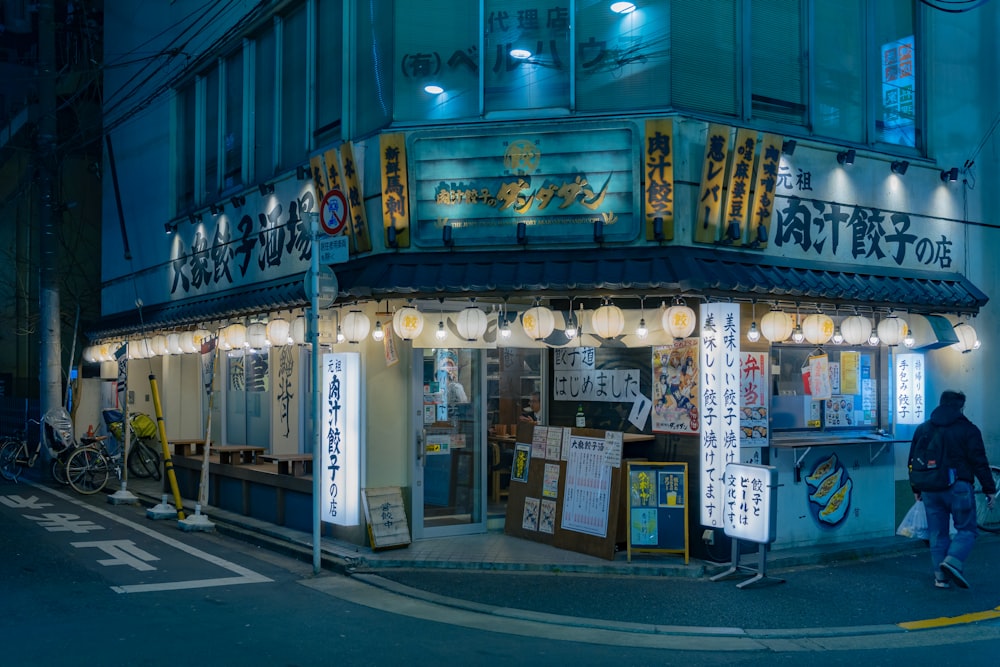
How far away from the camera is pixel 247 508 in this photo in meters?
14.8

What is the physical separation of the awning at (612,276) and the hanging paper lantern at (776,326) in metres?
0.27

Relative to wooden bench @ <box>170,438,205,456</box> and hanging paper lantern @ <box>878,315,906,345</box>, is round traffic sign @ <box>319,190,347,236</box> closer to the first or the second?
hanging paper lantern @ <box>878,315,906,345</box>

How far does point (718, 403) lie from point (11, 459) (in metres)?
16.9

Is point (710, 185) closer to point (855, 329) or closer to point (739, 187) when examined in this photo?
point (739, 187)

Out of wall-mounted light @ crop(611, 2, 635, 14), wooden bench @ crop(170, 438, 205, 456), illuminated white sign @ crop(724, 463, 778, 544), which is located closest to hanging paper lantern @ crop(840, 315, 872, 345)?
illuminated white sign @ crop(724, 463, 778, 544)

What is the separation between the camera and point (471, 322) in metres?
11.4

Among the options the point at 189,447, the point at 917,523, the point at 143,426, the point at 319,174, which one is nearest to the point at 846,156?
the point at 917,523

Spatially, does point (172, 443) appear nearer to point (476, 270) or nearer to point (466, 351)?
point (466, 351)

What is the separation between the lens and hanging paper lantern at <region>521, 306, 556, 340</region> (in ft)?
36.6

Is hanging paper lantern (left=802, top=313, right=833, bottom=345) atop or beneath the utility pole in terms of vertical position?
beneath

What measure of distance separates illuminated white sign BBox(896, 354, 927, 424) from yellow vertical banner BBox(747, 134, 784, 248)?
328cm

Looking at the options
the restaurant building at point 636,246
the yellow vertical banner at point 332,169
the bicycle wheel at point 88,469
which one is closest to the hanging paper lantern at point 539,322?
the restaurant building at point 636,246

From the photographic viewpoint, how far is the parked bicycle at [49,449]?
19.3 meters

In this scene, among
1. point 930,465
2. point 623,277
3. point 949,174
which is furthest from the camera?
point 949,174
